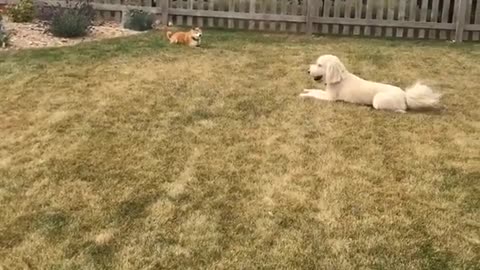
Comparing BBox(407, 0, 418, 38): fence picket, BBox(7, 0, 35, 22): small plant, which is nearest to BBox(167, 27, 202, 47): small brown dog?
BBox(7, 0, 35, 22): small plant

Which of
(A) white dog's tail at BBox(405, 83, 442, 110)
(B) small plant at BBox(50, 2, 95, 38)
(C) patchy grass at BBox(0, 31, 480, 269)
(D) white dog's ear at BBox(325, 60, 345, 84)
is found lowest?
(C) patchy grass at BBox(0, 31, 480, 269)

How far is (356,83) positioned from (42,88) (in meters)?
3.38

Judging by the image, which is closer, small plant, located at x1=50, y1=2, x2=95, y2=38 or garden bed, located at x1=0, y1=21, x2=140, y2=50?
garden bed, located at x1=0, y1=21, x2=140, y2=50

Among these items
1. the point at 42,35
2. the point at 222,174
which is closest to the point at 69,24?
the point at 42,35

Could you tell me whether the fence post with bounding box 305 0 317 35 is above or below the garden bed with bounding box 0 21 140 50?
above

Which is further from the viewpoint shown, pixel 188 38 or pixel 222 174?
pixel 188 38

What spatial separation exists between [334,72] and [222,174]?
2.09 meters

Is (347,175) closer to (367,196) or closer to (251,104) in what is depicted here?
(367,196)

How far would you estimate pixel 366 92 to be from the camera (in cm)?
651

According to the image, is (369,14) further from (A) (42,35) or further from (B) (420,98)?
(A) (42,35)

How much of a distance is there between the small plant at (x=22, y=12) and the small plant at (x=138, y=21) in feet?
5.26

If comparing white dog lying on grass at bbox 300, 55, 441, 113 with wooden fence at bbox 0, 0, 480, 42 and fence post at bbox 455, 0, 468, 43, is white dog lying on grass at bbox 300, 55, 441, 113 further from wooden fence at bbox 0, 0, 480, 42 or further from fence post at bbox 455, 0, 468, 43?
fence post at bbox 455, 0, 468, 43

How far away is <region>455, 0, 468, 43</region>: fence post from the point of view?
1119 cm

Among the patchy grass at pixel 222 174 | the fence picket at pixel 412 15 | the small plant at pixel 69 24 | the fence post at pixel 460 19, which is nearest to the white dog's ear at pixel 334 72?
the patchy grass at pixel 222 174
